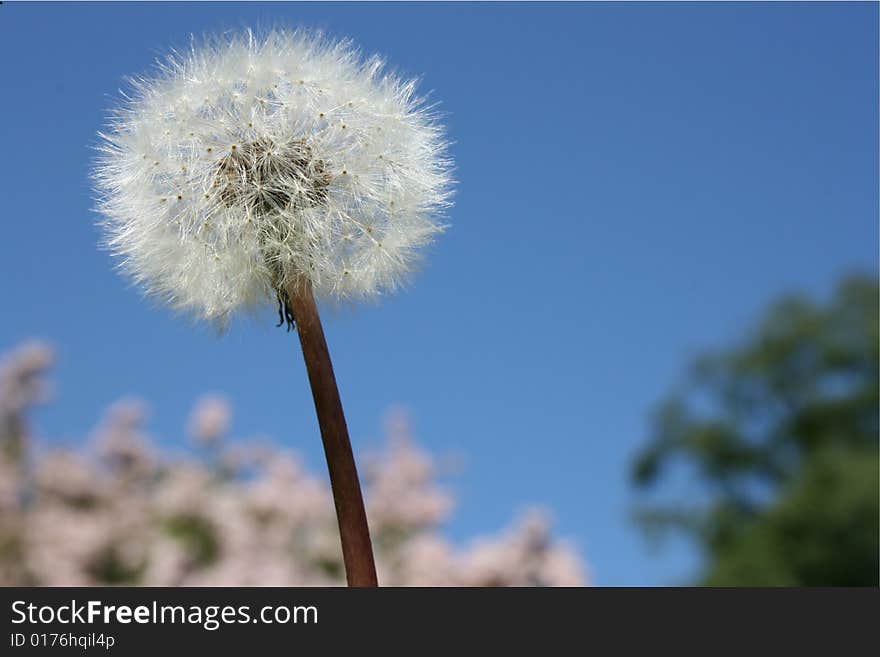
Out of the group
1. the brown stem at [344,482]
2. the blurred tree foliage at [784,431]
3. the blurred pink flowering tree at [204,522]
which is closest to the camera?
the brown stem at [344,482]

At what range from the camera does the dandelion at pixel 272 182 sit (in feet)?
8.45

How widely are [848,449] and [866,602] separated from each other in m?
24.1

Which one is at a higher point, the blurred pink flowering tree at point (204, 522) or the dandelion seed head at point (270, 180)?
the blurred pink flowering tree at point (204, 522)

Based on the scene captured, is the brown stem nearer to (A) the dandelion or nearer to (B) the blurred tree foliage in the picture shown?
(A) the dandelion

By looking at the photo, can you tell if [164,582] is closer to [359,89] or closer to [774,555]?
[359,89]

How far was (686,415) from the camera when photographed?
2775 cm

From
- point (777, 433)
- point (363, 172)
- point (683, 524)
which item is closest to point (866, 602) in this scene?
point (363, 172)

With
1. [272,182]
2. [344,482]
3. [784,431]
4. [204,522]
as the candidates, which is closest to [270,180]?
[272,182]

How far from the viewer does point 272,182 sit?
8.36ft

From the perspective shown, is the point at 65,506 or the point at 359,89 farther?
the point at 65,506

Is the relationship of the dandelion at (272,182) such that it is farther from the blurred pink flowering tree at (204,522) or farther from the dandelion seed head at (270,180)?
the blurred pink flowering tree at (204,522)

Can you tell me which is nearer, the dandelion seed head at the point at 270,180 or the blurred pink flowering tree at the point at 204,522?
the dandelion seed head at the point at 270,180

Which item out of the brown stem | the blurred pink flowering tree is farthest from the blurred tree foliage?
the brown stem

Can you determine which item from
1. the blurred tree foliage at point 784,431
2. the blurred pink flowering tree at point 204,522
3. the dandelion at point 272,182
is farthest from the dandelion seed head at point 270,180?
the blurred tree foliage at point 784,431
